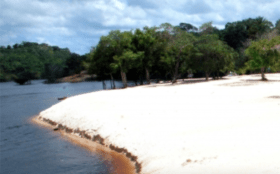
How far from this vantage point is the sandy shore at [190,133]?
810cm

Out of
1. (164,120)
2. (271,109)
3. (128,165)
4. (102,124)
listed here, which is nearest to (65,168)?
Answer: (128,165)

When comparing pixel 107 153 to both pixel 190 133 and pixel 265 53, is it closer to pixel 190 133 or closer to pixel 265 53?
pixel 190 133

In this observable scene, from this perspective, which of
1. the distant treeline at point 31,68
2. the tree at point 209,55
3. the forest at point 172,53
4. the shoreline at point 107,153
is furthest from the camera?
the distant treeline at point 31,68

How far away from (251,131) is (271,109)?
4.15 metres

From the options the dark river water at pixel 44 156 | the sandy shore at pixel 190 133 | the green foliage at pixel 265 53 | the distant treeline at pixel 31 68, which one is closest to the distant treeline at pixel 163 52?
the green foliage at pixel 265 53

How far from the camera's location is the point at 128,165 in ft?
34.1

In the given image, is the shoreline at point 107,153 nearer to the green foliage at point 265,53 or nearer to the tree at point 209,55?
the green foliage at point 265,53

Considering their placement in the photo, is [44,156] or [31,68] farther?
[31,68]

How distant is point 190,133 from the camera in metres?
11.3

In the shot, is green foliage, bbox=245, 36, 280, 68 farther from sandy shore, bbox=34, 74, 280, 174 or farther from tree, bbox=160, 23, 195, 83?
sandy shore, bbox=34, 74, 280, 174

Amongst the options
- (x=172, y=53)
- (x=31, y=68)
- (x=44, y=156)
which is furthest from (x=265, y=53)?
(x=31, y=68)

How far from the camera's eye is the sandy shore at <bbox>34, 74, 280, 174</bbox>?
319 inches

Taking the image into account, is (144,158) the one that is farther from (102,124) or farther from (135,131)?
(102,124)

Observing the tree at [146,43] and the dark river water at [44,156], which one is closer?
the dark river water at [44,156]
